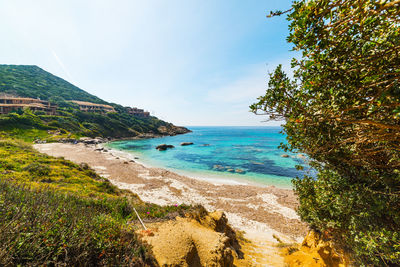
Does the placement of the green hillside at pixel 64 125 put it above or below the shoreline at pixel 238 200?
above

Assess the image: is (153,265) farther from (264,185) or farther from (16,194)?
(264,185)

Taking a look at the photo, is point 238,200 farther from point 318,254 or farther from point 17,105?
point 17,105

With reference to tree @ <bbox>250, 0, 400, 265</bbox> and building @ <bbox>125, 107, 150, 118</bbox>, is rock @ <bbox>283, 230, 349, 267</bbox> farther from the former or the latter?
building @ <bbox>125, 107, 150, 118</bbox>

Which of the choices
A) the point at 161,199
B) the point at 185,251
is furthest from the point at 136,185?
the point at 185,251

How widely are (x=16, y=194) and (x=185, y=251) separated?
254 inches

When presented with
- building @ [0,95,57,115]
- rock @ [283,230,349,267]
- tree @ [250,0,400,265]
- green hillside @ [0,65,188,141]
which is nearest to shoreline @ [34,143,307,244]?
rock @ [283,230,349,267]

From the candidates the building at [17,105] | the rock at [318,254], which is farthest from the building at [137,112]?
the rock at [318,254]

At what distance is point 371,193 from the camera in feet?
16.8

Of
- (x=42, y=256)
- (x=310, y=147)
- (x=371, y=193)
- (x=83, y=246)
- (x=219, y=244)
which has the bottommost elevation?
(x=219, y=244)

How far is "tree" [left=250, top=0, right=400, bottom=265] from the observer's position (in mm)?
3461

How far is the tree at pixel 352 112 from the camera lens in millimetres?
3461

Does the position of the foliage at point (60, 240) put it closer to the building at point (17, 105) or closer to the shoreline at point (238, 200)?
the shoreline at point (238, 200)

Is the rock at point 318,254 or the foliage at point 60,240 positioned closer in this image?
the foliage at point 60,240

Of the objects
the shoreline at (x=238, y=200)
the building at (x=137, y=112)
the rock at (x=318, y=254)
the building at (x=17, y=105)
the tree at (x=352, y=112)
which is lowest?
the shoreline at (x=238, y=200)
